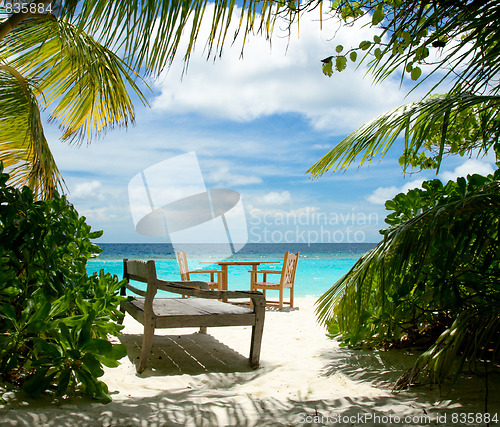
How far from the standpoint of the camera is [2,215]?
2.50m

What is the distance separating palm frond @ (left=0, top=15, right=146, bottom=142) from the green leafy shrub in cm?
123

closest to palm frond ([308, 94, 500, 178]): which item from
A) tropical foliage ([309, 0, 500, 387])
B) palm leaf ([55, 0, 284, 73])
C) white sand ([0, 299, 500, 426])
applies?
tropical foliage ([309, 0, 500, 387])

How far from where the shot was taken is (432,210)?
235cm

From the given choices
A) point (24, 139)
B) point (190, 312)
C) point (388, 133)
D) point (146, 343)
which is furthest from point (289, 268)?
point (388, 133)

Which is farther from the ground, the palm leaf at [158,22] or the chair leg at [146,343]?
the palm leaf at [158,22]

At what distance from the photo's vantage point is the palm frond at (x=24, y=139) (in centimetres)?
363

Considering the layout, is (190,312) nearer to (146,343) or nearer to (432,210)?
(146,343)

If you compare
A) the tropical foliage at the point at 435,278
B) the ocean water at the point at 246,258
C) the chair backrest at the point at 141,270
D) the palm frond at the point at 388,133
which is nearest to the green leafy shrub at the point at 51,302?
the chair backrest at the point at 141,270

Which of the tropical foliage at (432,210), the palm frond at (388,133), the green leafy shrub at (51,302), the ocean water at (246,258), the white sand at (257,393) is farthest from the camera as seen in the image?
the ocean water at (246,258)

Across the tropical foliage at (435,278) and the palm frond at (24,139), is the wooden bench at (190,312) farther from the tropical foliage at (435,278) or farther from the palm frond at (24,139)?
the palm frond at (24,139)

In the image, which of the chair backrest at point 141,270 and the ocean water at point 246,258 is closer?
the chair backrest at point 141,270

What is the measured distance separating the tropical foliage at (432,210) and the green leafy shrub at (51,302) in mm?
1403

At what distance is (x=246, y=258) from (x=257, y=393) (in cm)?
3540

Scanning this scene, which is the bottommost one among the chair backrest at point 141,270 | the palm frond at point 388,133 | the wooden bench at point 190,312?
the wooden bench at point 190,312
